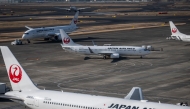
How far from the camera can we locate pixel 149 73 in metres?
74.6

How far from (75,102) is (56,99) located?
225cm

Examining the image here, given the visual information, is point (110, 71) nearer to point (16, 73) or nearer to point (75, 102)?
point (16, 73)

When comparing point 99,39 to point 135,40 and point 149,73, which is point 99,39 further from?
point 149,73

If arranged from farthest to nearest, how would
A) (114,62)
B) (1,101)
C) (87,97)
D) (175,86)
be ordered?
(114,62), (175,86), (1,101), (87,97)

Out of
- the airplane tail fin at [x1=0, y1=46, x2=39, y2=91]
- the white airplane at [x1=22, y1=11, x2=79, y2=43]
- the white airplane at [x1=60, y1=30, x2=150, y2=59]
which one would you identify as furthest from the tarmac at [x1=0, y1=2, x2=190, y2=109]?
the airplane tail fin at [x1=0, y1=46, x2=39, y2=91]

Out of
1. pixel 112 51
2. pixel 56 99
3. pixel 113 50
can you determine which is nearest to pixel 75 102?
pixel 56 99

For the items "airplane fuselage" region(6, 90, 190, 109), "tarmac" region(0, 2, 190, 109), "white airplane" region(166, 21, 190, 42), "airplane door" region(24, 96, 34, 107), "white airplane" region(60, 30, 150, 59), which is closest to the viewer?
"airplane fuselage" region(6, 90, 190, 109)

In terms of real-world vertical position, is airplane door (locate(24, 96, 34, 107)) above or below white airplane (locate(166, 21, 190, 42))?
below

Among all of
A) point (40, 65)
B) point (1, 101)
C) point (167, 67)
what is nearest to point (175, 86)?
point (167, 67)

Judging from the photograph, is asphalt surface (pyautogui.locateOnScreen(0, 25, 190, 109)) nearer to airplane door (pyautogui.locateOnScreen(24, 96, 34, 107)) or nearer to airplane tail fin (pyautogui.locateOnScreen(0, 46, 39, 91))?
airplane tail fin (pyautogui.locateOnScreen(0, 46, 39, 91))

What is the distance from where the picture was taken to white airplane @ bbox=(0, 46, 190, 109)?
122ft

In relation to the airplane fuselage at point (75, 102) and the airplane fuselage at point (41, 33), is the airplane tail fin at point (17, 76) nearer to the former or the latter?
the airplane fuselage at point (75, 102)

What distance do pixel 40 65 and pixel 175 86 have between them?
3177 cm

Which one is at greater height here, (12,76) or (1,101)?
(12,76)
